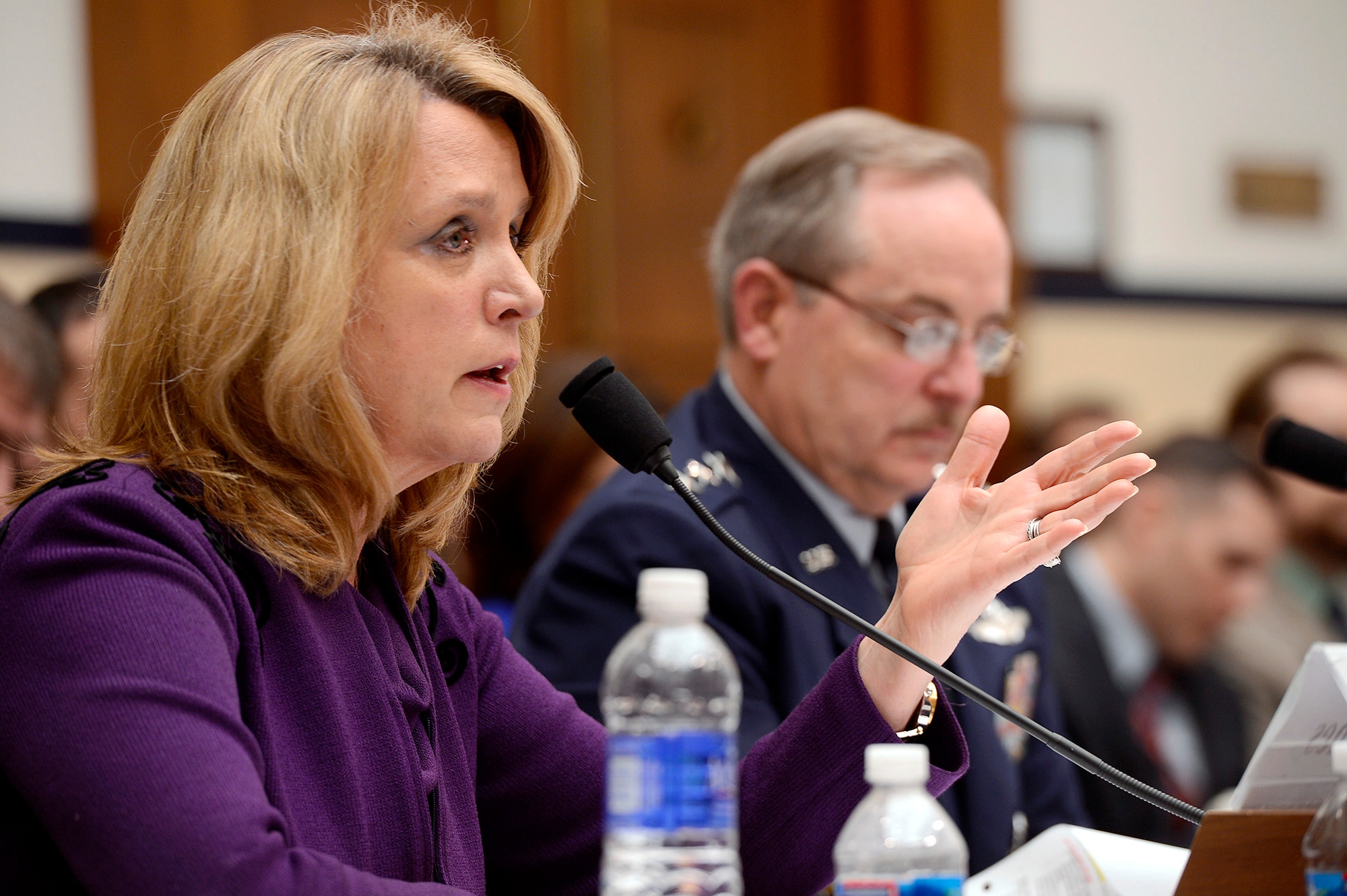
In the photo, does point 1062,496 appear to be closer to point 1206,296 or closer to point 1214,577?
point 1214,577

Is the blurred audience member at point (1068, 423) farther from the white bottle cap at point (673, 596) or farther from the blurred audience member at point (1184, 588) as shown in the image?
the white bottle cap at point (673, 596)

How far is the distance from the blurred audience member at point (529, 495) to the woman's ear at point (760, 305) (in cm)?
60

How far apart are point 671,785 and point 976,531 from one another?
14.2 inches

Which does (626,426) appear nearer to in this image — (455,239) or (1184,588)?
(455,239)

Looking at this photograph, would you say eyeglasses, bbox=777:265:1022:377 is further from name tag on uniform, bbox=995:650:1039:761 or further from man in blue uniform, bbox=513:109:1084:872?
name tag on uniform, bbox=995:650:1039:761

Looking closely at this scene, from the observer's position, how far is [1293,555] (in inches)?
142

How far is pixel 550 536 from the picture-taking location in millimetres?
2584

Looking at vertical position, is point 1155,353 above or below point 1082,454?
below

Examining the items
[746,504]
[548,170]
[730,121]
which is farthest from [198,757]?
[730,121]

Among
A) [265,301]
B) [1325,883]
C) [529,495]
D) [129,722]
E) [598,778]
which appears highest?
[265,301]

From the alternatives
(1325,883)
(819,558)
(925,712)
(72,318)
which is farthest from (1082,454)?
(72,318)

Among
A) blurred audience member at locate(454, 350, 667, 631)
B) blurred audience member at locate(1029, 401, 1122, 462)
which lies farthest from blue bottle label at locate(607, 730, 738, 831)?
blurred audience member at locate(1029, 401, 1122, 462)

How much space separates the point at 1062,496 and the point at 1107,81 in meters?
3.74

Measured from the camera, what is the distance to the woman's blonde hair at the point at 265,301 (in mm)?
1067
